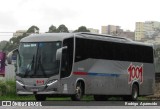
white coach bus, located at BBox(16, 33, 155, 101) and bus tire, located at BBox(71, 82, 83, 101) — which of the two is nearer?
white coach bus, located at BBox(16, 33, 155, 101)

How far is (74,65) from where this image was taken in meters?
26.5

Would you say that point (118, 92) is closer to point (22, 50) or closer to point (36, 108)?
point (22, 50)

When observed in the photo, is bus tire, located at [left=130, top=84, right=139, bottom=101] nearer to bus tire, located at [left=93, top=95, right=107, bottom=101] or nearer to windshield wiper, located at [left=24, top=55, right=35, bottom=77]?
bus tire, located at [left=93, top=95, right=107, bottom=101]

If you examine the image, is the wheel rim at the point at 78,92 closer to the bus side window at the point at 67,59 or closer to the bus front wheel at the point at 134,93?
the bus side window at the point at 67,59

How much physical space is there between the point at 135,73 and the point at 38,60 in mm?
8120

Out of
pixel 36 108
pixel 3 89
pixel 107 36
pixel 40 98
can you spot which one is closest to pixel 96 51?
pixel 107 36

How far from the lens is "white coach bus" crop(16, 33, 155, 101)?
84.9ft

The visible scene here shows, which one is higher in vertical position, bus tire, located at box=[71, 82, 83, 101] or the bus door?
the bus door

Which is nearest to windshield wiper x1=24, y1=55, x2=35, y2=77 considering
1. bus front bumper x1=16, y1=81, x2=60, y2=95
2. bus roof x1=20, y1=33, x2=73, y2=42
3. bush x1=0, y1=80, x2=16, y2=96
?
bus front bumper x1=16, y1=81, x2=60, y2=95

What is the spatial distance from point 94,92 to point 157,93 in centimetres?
1247

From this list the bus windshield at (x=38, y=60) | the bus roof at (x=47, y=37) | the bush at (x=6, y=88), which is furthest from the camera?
the bush at (x=6, y=88)

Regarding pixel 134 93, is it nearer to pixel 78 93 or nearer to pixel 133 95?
pixel 133 95

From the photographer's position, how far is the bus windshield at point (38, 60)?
25.9 meters

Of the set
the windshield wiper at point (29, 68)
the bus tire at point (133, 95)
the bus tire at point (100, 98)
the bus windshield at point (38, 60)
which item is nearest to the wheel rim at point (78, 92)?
the bus windshield at point (38, 60)
